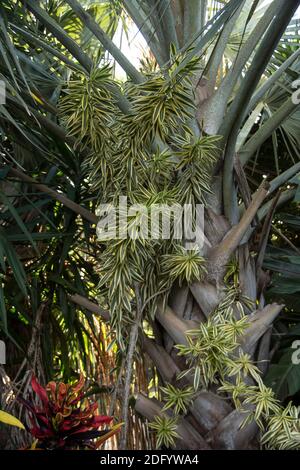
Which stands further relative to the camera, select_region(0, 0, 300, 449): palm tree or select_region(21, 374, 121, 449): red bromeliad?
select_region(0, 0, 300, 449): palm tree

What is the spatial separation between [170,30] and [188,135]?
0.51m

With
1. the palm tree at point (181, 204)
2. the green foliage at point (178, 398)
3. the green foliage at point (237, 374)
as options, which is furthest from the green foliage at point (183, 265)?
the green foliage at point (178, 398)

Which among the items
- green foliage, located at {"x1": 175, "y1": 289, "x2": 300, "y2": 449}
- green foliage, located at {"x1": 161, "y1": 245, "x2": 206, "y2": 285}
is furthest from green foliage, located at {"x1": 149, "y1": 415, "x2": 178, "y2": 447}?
green foliage, located at {"x1": 161, "y1": 245, "x2": 206, "y2": 285}

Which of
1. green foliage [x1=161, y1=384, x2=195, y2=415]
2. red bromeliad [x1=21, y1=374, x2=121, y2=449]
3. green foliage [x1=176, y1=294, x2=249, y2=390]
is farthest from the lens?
green foliage [x1=161, y1=384, x2=195, y2=415]

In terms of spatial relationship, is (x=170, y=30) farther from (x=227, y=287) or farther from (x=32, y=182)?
(x=227, y=287)

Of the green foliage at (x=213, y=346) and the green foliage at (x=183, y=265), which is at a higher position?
the green foliage at (x=183, y=265)

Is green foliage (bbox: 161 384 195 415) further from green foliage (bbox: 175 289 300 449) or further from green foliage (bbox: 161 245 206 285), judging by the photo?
green foliage (bbox: 161 245 206 285)

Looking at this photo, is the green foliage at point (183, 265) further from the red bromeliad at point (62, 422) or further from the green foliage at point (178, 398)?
the red bromeliad at point (62, 422)

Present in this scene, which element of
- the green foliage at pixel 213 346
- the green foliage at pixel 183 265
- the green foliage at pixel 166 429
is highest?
the green foliage at pixel 183 265

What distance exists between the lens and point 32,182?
9.64 ft

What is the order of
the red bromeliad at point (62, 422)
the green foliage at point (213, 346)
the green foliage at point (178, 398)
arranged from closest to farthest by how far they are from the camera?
the red bromeliad at point (62, 422), the green foliage at point (213, 346), the green foliage at point (178, 398)

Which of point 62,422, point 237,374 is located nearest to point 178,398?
A: point 237,374

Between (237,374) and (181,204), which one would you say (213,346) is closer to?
(237,374)

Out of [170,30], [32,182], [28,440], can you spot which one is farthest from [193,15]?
[28,440]
